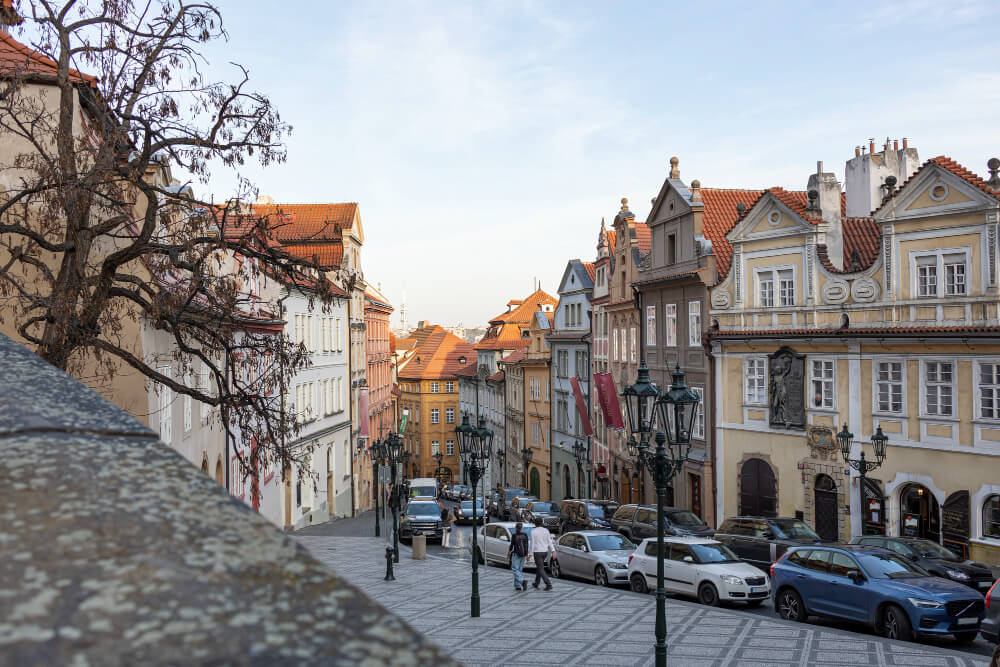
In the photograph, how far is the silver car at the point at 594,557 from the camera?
2300 cm

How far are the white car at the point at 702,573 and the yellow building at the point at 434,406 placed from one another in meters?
75.5

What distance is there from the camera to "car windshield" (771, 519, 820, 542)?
81.7ft

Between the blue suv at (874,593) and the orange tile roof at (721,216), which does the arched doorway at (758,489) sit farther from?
the blue suv at (874,593)

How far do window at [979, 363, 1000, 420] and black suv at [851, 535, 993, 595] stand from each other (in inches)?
208

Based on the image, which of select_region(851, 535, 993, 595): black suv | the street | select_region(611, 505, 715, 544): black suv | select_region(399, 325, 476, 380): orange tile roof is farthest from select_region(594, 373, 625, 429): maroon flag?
select_region(399, 325, 476, 380): orange tile roof

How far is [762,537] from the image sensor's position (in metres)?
24.8

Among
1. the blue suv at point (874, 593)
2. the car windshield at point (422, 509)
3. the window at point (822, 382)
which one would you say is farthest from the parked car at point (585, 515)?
the blue suv at point (874, 593)

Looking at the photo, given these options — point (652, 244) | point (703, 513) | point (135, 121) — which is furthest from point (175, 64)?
point (652, 244)

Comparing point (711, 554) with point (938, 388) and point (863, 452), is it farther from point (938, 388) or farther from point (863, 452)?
point (938, 388)

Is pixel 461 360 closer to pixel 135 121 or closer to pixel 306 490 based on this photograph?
pixel 306 490

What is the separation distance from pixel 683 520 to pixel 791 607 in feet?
37.9

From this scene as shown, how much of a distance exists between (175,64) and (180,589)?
41.9ft

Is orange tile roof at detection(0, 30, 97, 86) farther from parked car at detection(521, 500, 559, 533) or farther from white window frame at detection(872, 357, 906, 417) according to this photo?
parked car at detection(521, 500, 559, 533)

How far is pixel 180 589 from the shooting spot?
1.72 m
